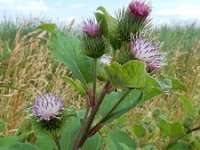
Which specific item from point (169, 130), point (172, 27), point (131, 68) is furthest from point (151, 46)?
point (172, 27)

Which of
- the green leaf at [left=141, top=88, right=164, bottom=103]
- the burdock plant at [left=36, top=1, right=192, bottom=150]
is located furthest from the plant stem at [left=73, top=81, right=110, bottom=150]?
the green leaf at [left=141, top=88, right=164, bottom=103]

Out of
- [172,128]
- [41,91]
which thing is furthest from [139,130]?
[41,91]

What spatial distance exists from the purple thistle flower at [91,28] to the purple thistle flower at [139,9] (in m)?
0.12

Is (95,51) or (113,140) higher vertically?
(95,51)

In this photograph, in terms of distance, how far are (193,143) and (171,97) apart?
308 cm

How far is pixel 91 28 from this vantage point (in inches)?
54.8

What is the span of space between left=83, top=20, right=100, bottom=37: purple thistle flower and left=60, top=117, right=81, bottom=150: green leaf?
0.97 ft

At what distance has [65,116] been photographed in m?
1.44

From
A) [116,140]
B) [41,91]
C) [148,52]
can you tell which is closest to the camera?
[148,52]

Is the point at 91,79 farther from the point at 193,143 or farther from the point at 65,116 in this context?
the point at 193,143

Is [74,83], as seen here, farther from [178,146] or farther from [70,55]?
[178,146]

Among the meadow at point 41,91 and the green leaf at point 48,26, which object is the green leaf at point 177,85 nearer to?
the meadow at point 41,91

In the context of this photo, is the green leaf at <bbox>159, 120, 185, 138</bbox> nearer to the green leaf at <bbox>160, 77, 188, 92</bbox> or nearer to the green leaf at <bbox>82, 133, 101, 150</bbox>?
the green leaf at <bbox>82, 133, 101, 150</bbox>

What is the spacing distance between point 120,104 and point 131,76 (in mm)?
251
